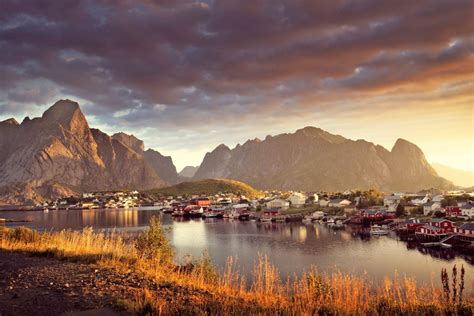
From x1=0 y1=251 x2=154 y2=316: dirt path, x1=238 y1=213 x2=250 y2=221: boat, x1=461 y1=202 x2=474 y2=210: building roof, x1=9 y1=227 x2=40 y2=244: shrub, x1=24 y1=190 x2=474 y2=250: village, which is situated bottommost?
x1=238 y1=213 x2=250 y2=221: boat

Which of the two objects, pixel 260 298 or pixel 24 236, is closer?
pixel 260 298

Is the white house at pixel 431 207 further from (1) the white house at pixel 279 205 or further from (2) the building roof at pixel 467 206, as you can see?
(1) the white house at pixel 279 205

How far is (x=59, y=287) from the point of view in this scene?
11.0 metres

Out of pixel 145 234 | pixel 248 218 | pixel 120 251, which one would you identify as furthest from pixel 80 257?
pixel 248 218

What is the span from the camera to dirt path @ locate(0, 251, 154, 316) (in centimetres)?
942

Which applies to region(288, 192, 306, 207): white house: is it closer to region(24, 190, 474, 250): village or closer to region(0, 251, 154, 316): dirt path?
region(24, 190, 474, 250): village

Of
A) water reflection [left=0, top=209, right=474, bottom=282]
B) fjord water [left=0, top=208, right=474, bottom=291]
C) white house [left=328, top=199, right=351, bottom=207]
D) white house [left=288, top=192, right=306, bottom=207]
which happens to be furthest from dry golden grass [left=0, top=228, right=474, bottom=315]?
white house [left=288, top=192, right=306, bottom=207]

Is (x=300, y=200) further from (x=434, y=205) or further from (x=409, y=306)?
(x=409, y=306)

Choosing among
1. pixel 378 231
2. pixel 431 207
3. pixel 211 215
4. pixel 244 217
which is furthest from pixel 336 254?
pixel 211 215

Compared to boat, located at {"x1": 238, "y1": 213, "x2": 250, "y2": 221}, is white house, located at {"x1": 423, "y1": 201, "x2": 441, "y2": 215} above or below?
above

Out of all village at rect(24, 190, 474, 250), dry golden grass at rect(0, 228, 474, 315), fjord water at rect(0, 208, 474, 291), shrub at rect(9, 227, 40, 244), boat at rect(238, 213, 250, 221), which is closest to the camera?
dry golden grass at rect(0, 228, 474, 315)

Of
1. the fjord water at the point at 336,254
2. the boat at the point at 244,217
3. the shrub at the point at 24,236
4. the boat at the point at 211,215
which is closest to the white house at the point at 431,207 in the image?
the fjord water at the point at 336,254

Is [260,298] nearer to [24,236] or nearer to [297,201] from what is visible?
[24,236]

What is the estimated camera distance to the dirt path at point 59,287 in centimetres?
942
